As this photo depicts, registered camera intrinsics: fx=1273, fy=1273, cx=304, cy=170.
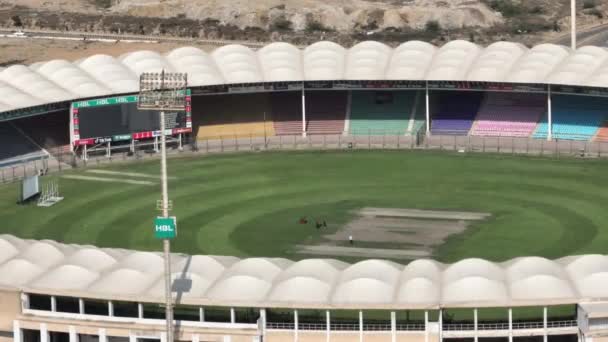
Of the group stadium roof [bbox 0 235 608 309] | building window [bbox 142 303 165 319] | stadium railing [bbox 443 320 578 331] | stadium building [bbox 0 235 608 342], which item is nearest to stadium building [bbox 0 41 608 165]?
building window [bbox 142 303 165 319]

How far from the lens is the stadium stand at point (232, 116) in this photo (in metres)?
100

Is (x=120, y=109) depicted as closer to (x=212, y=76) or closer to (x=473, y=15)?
(x=212, y=76)

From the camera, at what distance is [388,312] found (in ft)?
181

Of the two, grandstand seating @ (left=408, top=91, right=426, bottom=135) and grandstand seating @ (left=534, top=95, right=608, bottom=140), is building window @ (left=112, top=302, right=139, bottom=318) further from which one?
grandstand seating @ (left=534, top=95, right=608, bottom=140)

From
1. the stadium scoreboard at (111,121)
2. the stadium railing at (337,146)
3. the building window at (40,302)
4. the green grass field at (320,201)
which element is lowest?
the building window at (40,302)

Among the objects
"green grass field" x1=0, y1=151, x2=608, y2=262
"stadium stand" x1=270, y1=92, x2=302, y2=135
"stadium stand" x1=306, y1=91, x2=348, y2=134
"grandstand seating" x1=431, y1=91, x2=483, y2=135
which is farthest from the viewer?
"stadium stand" x1=270, y1=92, x2=302, y2=135

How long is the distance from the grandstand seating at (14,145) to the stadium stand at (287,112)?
1917 centimetres

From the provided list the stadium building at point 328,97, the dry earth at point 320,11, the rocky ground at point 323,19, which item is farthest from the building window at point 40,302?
the dry earth at point 320,11

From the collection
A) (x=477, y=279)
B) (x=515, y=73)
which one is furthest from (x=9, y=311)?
(x=515, y=73)

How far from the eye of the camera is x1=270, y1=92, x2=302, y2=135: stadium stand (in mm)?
100812

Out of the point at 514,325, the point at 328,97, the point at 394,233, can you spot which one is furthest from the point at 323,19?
the point at 514,325

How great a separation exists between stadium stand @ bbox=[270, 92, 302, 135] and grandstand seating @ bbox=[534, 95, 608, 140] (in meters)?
18.8

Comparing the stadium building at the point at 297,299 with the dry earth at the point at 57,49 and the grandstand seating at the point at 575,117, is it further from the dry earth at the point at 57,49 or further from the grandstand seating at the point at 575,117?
the dry earth at the point at 57,49

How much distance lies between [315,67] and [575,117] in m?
20.3
